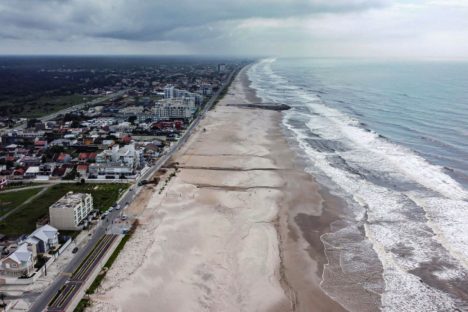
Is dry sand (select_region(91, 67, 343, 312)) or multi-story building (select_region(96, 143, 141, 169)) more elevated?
multi-story building (select_region(96, 143, 141, 169))

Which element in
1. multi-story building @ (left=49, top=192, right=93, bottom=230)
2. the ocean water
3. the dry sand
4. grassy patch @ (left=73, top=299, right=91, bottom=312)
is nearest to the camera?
grassy patch @ (left=73, top=299, right=91, bottom=312)

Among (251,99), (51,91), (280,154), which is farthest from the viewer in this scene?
(51,91)

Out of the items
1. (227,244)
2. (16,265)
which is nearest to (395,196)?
(227,244)

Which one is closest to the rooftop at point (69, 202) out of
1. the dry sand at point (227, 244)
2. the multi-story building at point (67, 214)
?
the multi-story building at point (67, 214)

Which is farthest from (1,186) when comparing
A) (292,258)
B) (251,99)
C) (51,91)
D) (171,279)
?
(51,91)

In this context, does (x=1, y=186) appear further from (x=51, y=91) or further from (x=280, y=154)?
(x=51, y=91)

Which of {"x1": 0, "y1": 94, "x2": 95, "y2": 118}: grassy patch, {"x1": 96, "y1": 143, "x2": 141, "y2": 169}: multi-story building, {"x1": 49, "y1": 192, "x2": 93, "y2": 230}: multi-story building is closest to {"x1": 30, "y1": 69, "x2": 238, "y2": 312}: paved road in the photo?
{"x1": 49, "y1": 192, "x2": 93, "y2": 230}: multi-story building

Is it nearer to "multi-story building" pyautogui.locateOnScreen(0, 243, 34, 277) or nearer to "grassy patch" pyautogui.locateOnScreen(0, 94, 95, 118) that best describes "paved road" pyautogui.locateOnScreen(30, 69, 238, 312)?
"multi-story building" pyautogui.locateOnScreen(0, 243, 34, 277)
